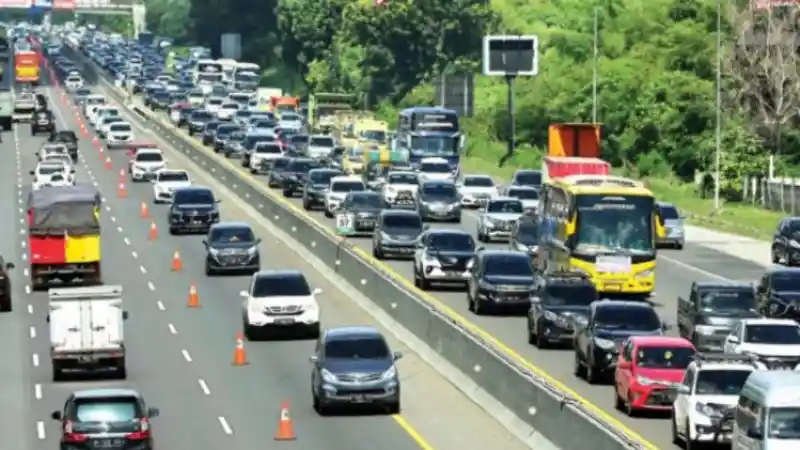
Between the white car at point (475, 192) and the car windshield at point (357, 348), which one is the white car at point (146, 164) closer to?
the white car at point (475, 192)

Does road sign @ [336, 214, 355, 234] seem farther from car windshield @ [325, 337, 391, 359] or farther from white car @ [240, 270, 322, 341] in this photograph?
car windshield @ [325, 337, 391, 359]

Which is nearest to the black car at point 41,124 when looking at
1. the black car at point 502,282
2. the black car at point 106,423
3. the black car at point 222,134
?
the black car at point 222,134

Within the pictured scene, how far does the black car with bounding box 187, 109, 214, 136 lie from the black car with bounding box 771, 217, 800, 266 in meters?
64.5

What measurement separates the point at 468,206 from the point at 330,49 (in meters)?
97.5

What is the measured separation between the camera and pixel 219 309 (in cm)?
5853

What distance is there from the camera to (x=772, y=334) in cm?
4247

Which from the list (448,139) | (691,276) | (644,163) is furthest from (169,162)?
Answer: (691,276)

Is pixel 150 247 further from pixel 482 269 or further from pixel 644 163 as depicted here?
pixel 644 163

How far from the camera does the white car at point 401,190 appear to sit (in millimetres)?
83875

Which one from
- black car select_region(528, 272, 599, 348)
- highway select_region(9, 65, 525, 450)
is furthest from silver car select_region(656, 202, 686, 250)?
black car select_region(528, 272, 599, 348)

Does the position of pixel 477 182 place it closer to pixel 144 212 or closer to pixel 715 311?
pixel 144 212

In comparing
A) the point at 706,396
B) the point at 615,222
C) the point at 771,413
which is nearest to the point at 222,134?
the point at 615,222

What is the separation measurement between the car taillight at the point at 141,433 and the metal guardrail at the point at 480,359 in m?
6.36

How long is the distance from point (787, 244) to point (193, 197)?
22190 millimetres
